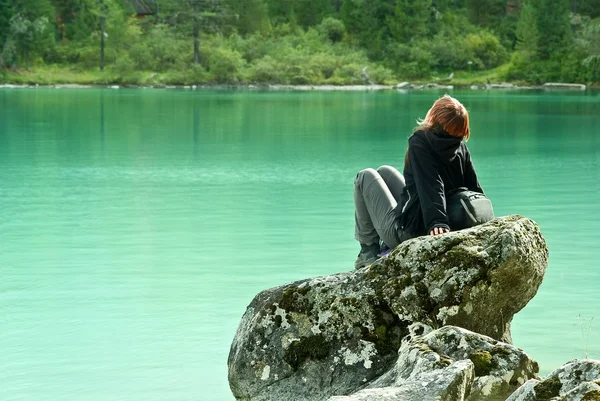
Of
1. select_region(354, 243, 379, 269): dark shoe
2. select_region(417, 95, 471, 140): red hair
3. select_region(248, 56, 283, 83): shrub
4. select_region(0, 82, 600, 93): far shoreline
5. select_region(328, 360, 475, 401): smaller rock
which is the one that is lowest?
select_region(0, 82, 600, 93): far shoreline

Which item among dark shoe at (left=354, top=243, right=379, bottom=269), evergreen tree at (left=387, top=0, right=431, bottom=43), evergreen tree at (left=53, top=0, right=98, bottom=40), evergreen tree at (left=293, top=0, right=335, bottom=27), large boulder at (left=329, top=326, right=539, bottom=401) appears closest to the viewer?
large boulder at (left=329, top=326, right=539, bottom=401)

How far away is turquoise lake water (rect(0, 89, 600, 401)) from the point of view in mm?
7125

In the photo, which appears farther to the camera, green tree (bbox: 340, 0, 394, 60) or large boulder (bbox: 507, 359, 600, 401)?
green tree (bbox: 340, 0, 394, 60)

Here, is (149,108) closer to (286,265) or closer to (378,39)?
(286,265)

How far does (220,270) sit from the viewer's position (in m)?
10.4

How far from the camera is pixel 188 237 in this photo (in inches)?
492

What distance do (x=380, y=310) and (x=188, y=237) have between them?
7.79m

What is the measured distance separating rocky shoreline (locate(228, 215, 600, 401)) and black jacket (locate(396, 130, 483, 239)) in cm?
65

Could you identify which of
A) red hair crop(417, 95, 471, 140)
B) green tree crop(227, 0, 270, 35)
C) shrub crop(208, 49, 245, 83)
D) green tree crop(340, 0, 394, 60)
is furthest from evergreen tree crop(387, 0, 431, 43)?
red hair crop(417, 95, 471, 140)

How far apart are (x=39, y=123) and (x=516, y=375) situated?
1240 inches

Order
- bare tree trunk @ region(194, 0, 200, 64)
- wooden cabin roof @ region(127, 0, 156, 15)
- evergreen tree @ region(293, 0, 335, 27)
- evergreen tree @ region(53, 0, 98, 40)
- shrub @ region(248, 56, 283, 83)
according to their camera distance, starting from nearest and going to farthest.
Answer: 1. shrub @ region(248, 56, 283, 83)
2. bare tree trunk @ region(194, 0, 200, 64)
3. evergreen tree @ region(53, 0, 98, 40)
4. wooden cabin roof @ region(127, 0, 156, 15)
5. evergreen tree @ region(293, 0, 335, 27)

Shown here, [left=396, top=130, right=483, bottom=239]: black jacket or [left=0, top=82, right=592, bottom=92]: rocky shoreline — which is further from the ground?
[left=396, top=130, right=483, bottom=239]: black jacket

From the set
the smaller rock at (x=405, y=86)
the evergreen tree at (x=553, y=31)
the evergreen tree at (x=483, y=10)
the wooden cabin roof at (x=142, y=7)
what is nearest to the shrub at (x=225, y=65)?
the smaller rock at (x=405, y=86)

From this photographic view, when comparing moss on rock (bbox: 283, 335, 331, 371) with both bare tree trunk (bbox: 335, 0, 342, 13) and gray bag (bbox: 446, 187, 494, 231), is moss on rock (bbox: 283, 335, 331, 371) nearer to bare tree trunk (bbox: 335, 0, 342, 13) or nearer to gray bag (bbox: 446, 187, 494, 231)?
gray bag (bbox: 446, 187, 494, 231)
